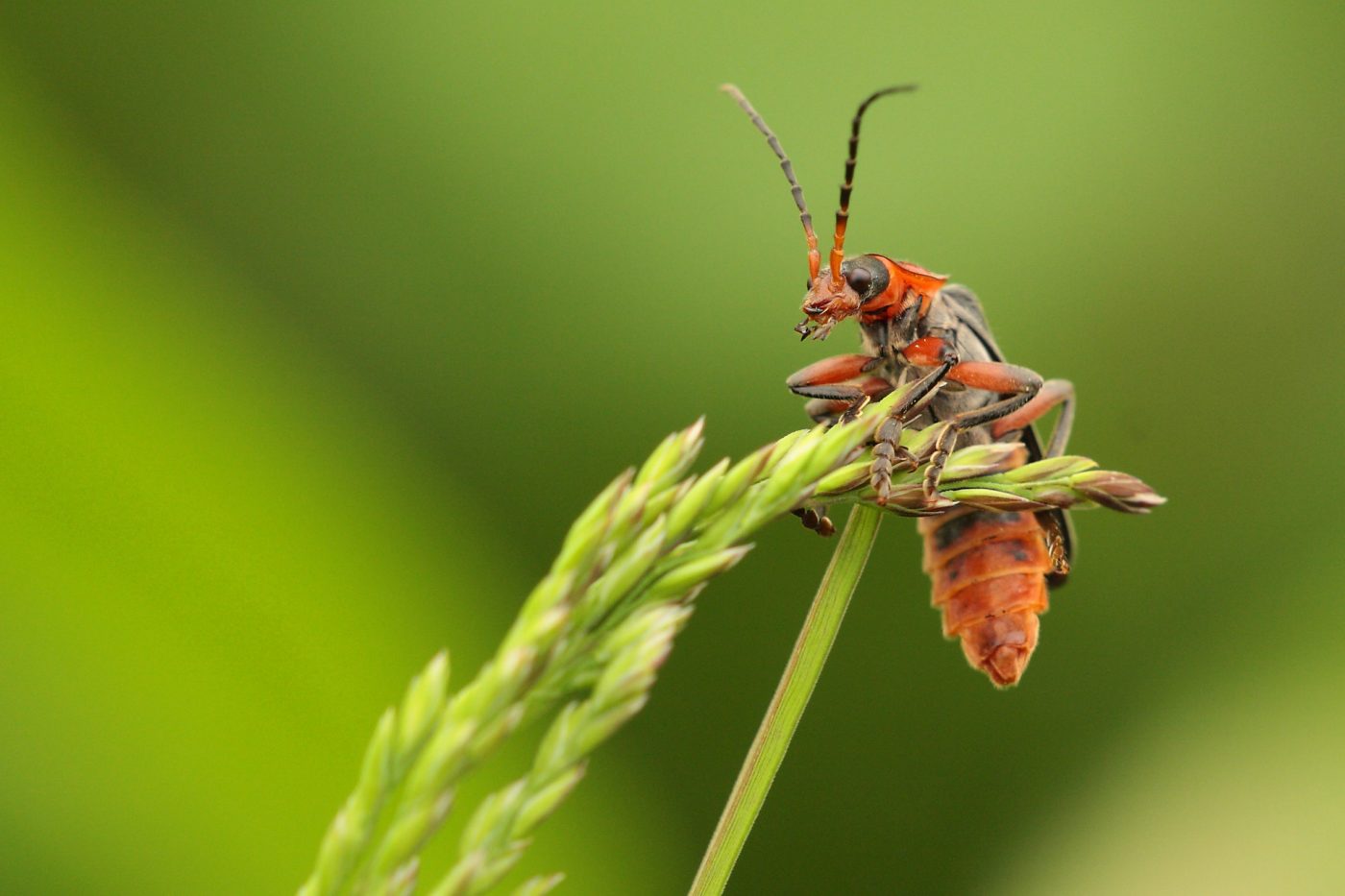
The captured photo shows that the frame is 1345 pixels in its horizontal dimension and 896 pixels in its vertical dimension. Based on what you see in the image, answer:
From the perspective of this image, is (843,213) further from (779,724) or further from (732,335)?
(732,335)

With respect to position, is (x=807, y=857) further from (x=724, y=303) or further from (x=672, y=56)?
(x=672, y=56)

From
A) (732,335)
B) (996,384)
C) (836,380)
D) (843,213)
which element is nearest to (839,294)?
(843,213)

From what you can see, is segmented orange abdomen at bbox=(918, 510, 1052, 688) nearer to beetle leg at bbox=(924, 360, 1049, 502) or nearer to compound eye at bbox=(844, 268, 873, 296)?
beetle leg at bbox=(924, 360, 1049, 502)

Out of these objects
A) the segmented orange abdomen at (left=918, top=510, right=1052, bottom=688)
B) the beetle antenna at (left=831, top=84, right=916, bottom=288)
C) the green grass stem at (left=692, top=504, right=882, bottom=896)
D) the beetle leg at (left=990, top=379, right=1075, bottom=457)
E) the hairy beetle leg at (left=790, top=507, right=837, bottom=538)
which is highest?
the beetle antenna at (left=831, top=84, right=916, bottom=288)

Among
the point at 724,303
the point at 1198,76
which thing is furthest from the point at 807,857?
the point at 1198,76

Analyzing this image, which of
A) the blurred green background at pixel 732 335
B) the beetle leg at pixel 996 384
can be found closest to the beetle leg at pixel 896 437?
the beetle leg at pixel 996 384

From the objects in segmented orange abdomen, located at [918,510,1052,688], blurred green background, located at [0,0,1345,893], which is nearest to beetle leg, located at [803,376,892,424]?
segmented orange abdomen, located at [918,510,1052,688]
